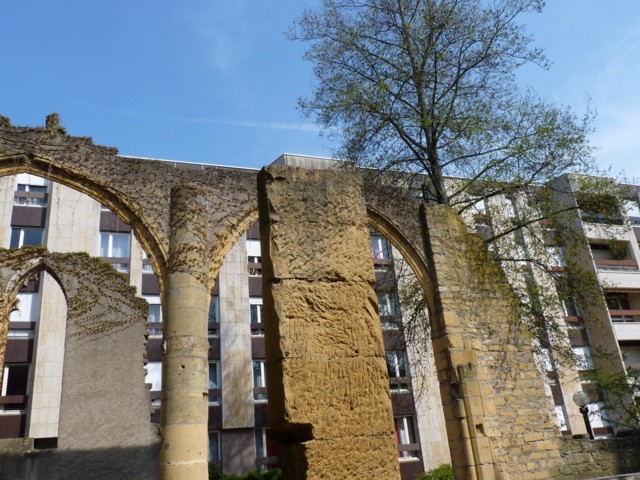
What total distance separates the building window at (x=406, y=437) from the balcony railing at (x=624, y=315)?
472 inches

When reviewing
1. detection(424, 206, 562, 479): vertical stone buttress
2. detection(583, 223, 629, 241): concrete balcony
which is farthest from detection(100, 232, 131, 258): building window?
detection(583, 223, 629, 241): concrete balcony

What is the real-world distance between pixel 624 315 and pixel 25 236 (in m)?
26.0

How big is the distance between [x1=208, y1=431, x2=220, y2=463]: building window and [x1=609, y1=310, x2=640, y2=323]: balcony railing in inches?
735

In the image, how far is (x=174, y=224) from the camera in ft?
28.2

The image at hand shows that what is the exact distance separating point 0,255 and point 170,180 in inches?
197

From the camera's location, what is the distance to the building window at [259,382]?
795 inches

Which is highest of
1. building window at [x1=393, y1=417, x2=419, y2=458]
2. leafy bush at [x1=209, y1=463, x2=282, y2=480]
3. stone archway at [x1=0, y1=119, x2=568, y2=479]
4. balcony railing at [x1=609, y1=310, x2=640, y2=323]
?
balcony railing at [x1=609, y1=310, x2=640, y2=323]

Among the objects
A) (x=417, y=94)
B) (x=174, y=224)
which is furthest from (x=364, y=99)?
(x=174, y=224)

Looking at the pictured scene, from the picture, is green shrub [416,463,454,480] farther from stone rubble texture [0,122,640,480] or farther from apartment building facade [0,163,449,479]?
stone rubble texture [0,122,640,480]

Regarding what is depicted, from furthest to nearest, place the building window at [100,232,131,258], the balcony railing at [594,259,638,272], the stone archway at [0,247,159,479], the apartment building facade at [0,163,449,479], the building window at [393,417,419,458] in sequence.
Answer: the balcony railing at [594,259,638,272]
the building window at [100,232,131,258]
the building window at [393,417,419,458]
the apartment building facade at [0,163,449,479]
the stone archway at [0,247,159,479]

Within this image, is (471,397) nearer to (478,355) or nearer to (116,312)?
(478,355)

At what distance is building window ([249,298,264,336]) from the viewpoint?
68.8 feet

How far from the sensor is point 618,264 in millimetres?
27875

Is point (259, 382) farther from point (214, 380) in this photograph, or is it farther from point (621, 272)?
point (621, 272)
